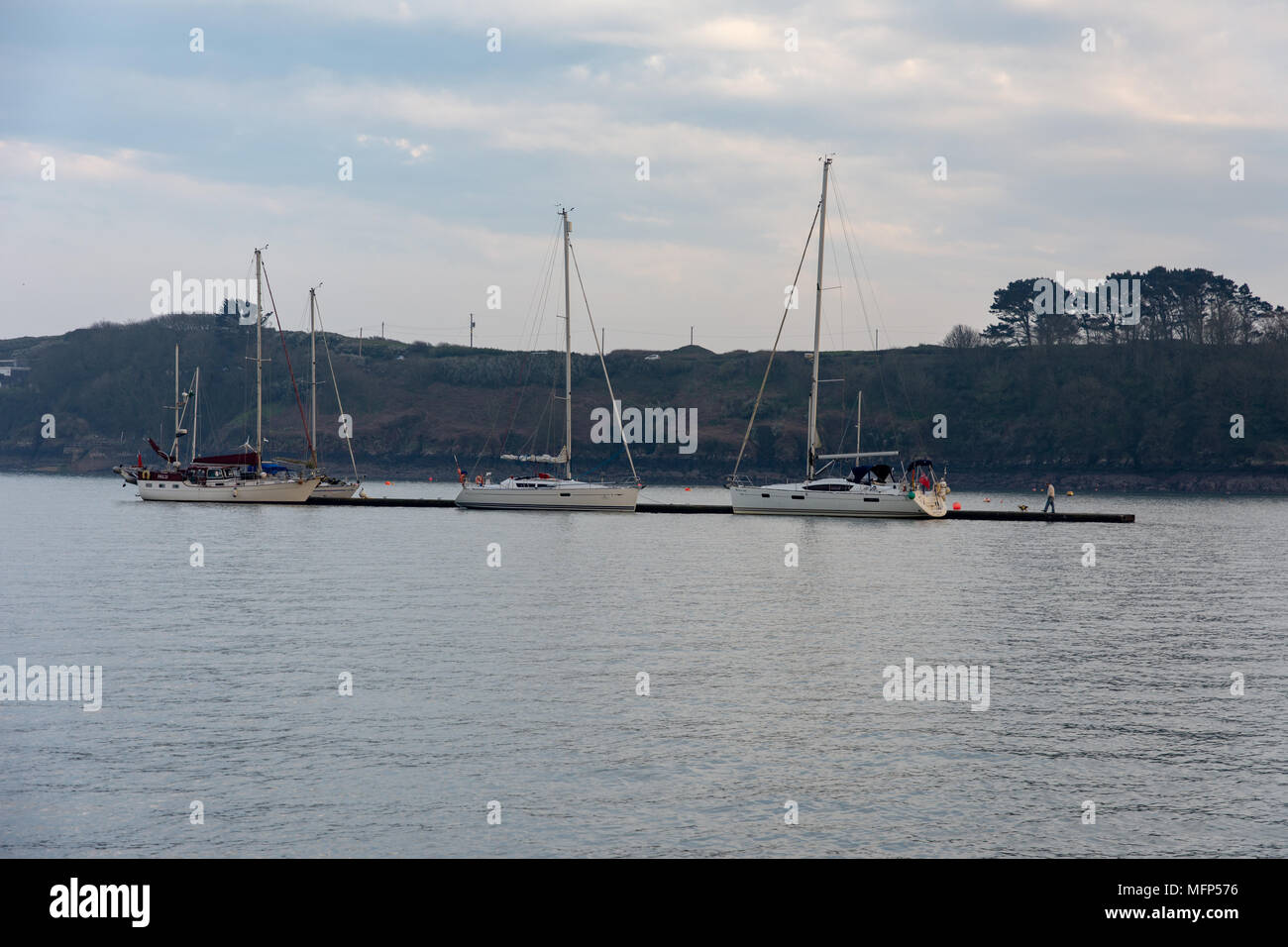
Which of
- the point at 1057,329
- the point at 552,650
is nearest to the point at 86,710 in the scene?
the point at 552,650

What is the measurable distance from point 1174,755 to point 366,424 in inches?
7327

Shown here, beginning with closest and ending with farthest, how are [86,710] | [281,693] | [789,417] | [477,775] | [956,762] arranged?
1. [477,775]
2. [956,762]
3. [86,710]
4. [281,693]
5. [789,417]

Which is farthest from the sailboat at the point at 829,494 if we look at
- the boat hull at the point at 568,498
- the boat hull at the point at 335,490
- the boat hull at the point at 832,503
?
the boat hull at the point at 335,490

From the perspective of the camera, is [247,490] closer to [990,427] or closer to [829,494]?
[829,494]

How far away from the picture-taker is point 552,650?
26.8m

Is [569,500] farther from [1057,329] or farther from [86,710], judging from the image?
[1057,329]

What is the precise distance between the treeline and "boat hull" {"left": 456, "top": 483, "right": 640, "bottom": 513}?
452 feet

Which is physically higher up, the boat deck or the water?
the boat deck

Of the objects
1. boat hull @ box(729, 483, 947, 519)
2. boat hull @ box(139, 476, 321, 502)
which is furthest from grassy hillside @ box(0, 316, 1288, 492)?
boat hull @ box(729, 483, 947, 519)

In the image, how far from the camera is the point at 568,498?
74625 mm

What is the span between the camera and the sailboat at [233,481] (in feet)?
280

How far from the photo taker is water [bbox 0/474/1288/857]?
48.4 ft

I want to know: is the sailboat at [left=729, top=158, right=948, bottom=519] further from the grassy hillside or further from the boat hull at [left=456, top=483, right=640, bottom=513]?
the grassy hillside

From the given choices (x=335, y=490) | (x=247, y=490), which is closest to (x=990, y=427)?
(x=335, y=490)
